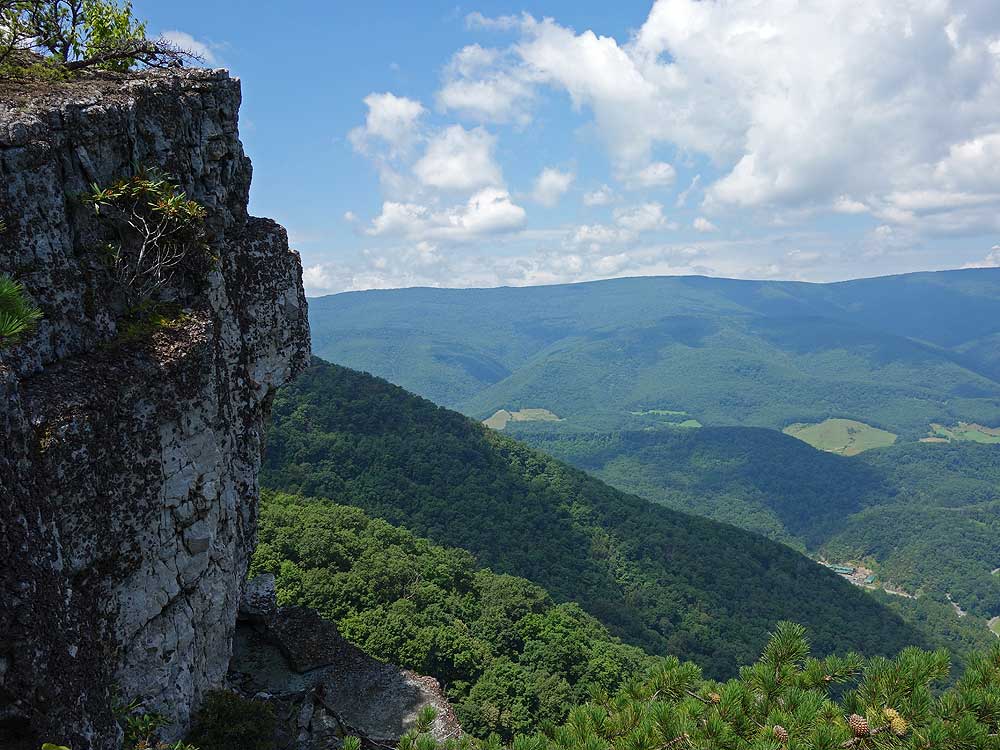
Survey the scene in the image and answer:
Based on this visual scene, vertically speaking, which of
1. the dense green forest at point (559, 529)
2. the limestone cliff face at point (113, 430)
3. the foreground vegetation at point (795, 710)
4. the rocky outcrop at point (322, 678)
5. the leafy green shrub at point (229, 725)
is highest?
the limestone cliff face at point (113, 430)

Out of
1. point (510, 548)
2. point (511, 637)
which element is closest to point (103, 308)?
point (511, 637)

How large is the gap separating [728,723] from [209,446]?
7721mm

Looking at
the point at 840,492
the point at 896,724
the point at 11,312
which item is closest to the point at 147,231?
the point at 11,312

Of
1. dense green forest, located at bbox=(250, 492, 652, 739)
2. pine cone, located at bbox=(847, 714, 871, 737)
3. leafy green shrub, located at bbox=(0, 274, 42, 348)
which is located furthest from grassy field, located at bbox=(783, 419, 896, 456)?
leafy green shrub, located at bbox=(0, 274, 42, 348)

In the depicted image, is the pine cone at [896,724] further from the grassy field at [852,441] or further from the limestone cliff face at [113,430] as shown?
the grassy field at [852,441]

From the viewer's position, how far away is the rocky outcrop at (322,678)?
44.1 ft

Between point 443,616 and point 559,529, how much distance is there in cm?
3332

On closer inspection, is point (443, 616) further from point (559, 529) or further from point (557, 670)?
point (559, 529)

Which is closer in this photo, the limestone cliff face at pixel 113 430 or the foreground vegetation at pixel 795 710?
the limestone cliff face at pixel 113 430

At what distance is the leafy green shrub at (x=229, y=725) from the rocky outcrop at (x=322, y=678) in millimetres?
2875

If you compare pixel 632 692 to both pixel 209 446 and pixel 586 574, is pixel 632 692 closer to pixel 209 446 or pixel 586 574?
pixel 209 446

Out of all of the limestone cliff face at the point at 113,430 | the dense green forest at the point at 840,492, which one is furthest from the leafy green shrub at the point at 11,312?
the dense green forest at the point at 840,492

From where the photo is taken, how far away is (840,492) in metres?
142

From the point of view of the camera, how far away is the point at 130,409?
754cm
